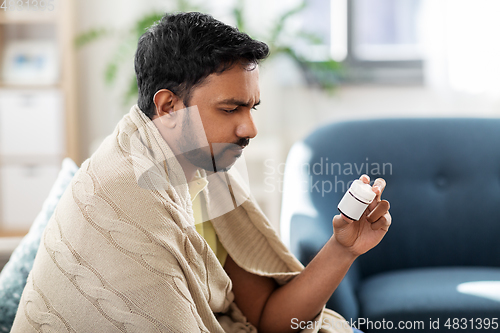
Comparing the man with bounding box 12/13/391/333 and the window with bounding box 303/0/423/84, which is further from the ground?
the window with bounding box 303/0/423/84

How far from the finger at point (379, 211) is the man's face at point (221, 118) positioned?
0.91ft

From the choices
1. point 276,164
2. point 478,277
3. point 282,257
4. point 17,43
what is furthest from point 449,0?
point 17,43

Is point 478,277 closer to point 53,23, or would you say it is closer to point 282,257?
point 282,257

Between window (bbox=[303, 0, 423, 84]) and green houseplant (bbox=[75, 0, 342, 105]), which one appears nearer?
green houseplant (bbox=[75, 0, 342, 105])

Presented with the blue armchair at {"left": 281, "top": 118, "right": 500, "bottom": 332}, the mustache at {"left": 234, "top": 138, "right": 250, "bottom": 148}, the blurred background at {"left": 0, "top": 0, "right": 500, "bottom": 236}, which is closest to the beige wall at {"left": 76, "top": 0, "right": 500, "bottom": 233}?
the blurred background at {"left": 0, "top": 0, "right": 500, "bottom": 236}

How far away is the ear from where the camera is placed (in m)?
0.66

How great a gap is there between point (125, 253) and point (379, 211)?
17.2 inches

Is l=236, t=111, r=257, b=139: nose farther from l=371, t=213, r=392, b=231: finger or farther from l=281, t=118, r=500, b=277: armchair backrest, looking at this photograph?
l=281, t=118, r=500, b=277: armchair backrest

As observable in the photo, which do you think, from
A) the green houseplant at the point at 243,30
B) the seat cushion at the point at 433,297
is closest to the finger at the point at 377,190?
the seat cushion at the point at 433,297

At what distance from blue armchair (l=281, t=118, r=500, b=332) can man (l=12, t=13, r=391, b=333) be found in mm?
631

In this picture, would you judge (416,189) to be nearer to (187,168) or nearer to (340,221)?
(340,221)

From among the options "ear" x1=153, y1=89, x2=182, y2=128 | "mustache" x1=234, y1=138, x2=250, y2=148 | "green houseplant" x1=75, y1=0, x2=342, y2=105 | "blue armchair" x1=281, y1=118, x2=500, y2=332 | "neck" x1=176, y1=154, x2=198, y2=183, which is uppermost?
"green houseplant" x1=75, y1=0, x2=342, y2=105

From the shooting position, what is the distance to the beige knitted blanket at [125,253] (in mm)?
620

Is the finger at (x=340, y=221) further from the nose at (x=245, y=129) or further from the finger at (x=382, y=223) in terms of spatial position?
the nose at (x=245, y=129)
